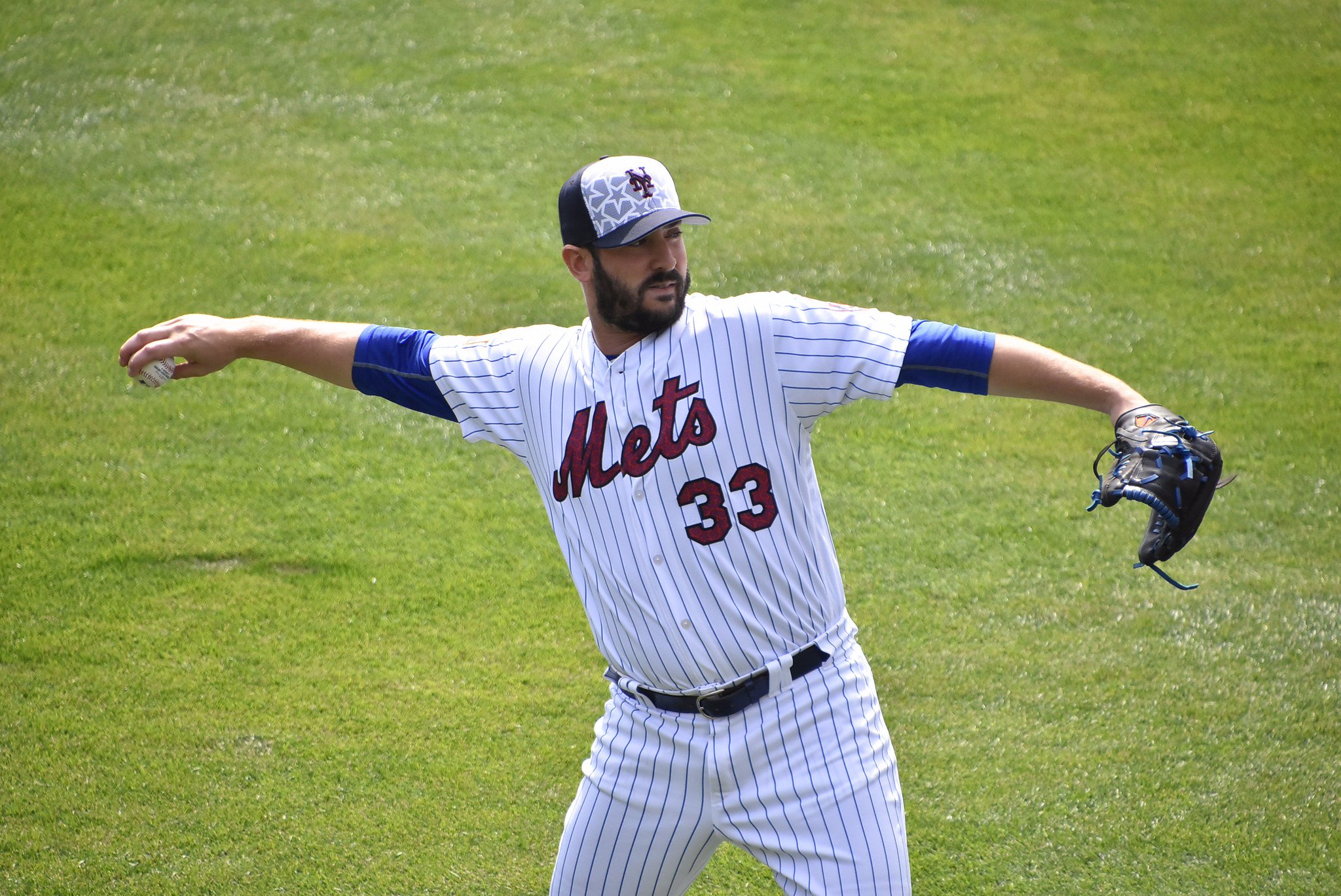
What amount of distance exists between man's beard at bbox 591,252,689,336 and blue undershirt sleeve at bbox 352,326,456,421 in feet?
1.62

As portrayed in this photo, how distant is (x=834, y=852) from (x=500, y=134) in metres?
7.66

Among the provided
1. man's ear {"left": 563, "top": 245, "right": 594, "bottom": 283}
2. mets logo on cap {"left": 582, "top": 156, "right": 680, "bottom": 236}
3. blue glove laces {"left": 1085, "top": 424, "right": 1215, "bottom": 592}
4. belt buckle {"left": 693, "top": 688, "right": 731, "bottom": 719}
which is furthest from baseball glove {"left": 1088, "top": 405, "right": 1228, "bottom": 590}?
man's ear {"left": 563, "top": 245, "right": 594, "bottom": 283}

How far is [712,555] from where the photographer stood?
2752 mm

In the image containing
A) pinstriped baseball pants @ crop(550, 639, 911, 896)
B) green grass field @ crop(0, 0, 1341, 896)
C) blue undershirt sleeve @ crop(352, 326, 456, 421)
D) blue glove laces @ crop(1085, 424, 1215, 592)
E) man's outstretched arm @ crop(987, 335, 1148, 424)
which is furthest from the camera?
green grass field @ crop(0, 0, 1341, 896)

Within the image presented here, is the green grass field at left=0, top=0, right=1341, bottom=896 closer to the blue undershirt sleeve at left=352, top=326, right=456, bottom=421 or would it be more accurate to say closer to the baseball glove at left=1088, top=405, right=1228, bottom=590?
the blue undershirt sleeve at left=352, top=326, right=456, bottom=421

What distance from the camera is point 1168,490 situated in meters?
2.46

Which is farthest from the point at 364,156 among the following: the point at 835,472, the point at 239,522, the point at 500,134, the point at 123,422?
the point at 835,472

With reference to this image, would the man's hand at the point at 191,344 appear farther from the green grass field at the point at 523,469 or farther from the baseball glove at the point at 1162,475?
the baseball glove at the point at 1162,475

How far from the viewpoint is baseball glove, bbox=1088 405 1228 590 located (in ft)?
8.03

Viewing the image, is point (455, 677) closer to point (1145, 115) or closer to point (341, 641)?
point (341, 641)

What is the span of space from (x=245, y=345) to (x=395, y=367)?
0.36m

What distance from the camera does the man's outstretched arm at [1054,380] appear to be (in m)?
2.56

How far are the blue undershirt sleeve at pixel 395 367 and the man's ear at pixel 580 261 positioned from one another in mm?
435

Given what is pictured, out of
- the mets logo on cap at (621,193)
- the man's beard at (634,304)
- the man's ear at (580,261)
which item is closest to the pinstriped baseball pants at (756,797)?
the man's beard at (634,304)
